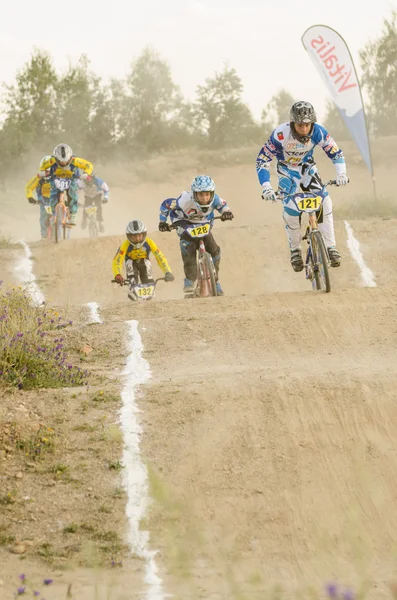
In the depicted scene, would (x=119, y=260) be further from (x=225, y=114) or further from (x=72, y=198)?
(x=225, y=114)

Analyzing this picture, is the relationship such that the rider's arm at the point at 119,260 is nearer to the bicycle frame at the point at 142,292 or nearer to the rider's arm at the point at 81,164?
the bicycle frame at the point at 142,292

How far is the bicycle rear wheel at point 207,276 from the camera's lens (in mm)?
12039

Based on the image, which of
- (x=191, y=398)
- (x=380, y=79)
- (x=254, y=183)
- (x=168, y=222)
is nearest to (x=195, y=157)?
(x=254, y=183)

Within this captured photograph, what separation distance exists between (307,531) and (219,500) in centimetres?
57

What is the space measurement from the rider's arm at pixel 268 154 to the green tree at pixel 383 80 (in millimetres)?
31947

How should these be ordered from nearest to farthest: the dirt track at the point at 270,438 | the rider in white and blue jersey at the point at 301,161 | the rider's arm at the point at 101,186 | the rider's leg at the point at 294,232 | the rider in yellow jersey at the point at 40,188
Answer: the dirt track at the point at 270,438 < the rider in white and blue jersey at the point at 301,161 < the rider's leg at the point at 294,232 < the rider in yellow jersey at the point at 40,188 < the rider's arm at the point at 101,186

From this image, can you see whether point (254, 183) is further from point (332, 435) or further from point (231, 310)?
point (332, 435)

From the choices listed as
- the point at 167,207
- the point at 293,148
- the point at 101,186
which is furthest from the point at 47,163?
the point at 293,148

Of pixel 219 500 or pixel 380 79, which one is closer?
pixel 219 500

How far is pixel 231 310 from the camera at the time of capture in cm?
1024

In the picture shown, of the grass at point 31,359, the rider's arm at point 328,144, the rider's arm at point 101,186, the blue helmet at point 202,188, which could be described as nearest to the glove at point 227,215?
the blue helmet at point 202,188

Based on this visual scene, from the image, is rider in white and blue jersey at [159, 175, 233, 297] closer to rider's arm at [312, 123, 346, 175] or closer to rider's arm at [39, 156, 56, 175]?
rider's arm at [312, 123, 346, 175]

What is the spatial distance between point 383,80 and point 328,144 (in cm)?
3366

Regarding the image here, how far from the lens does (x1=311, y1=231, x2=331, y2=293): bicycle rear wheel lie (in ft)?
35.9
